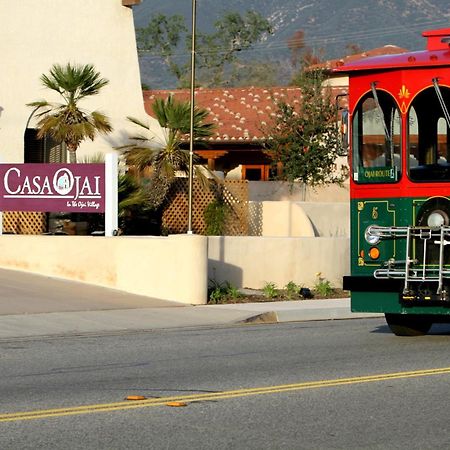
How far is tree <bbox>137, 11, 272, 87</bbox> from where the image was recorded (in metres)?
91.6

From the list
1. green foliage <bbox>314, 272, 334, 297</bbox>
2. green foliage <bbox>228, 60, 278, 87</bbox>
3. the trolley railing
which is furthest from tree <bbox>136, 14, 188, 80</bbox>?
the trolley railing

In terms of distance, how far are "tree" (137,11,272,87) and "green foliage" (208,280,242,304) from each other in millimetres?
65220

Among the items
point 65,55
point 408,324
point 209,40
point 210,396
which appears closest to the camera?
point 210,396

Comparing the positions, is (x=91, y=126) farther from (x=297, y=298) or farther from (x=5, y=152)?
(x=297, y=298)

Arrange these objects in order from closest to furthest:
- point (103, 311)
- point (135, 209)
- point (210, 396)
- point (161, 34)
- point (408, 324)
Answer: point (210, 396) < point (408, 324) < point (103, 311) < point (135, 209) < point (161, 34)

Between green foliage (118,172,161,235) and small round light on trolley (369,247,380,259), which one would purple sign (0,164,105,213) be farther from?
small round light on trolley (369,247,380,259)

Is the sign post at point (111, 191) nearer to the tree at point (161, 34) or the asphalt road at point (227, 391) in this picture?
the asphalt road at point (227, 391)

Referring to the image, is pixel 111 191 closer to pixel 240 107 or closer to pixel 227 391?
pixel 227 391

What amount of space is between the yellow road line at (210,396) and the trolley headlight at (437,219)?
2330 mm

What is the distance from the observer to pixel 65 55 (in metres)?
30.9

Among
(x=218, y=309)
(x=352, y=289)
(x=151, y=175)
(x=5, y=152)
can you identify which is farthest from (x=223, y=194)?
(x=352, y=289)

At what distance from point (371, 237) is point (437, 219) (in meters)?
0.91

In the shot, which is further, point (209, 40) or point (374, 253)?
point (209, 40)

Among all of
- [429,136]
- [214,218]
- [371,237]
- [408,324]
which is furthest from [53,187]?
[429,136]
